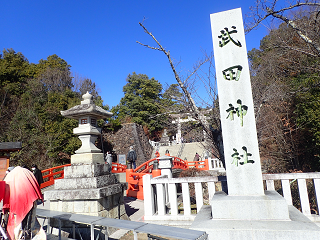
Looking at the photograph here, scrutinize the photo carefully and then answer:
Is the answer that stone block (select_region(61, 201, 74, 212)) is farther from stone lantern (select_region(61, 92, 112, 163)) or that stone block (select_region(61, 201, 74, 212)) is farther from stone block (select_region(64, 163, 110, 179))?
stone lantern (select_region(61, 92, 112, 163))

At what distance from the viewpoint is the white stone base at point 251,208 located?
2922 millimetres

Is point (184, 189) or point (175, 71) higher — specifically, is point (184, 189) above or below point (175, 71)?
below

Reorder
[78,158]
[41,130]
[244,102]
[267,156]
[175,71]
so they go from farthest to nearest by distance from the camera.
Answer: [41,130], [267,156], [175,71], [78,158], [244,102]

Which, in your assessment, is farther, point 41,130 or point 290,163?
point 41,130

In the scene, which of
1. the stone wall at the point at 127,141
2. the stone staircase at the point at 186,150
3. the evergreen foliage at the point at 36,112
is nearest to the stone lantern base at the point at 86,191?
the evergreen foliage at the point at 36,112

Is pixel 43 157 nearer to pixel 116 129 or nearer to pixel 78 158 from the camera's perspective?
pixel 116 129

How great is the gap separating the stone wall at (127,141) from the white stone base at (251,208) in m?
19.2

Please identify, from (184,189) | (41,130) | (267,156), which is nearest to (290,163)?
Answer: (267,156)

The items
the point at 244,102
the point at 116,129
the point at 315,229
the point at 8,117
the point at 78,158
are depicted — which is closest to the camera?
the point at 315,229

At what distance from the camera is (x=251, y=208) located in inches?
120

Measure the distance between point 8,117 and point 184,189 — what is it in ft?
58.0

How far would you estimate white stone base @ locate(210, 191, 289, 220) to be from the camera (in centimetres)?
292

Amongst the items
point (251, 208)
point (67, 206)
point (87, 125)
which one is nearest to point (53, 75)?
point (87, 125)

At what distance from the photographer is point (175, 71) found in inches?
230
